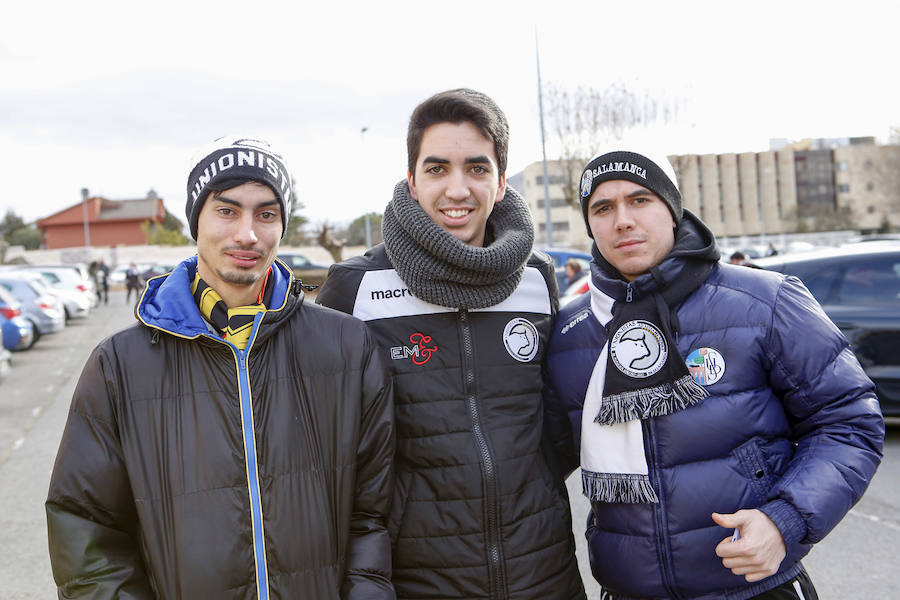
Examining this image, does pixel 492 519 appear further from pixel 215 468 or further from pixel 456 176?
pixel 456 176

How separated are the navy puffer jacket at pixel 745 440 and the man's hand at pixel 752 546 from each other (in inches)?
2.6

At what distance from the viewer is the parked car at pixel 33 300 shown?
17656 millimetres

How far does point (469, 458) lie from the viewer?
8.09ft

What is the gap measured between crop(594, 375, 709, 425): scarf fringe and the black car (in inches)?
210

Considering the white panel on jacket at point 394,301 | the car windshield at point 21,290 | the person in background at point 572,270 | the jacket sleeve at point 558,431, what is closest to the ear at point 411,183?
the white panel on jacket at point 394,301

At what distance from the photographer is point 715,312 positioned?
235 centimetres

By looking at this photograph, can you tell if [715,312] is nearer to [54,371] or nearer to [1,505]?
[1,505]

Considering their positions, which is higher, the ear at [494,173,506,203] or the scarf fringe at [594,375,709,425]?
the ear at [494,173,506,203]

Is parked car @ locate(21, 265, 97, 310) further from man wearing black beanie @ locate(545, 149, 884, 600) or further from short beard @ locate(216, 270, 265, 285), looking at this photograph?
man wearing black beanie @ locate(545, 149, 884, 600)

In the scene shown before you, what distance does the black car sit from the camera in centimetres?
677

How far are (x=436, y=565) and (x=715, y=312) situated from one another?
1.24 metres

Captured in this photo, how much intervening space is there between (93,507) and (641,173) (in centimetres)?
196

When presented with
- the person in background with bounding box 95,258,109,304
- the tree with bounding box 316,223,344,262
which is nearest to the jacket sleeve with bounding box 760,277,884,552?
the tree with bounding box 316,223,344,262

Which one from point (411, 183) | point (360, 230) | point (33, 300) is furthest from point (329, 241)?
point (360, 230)
